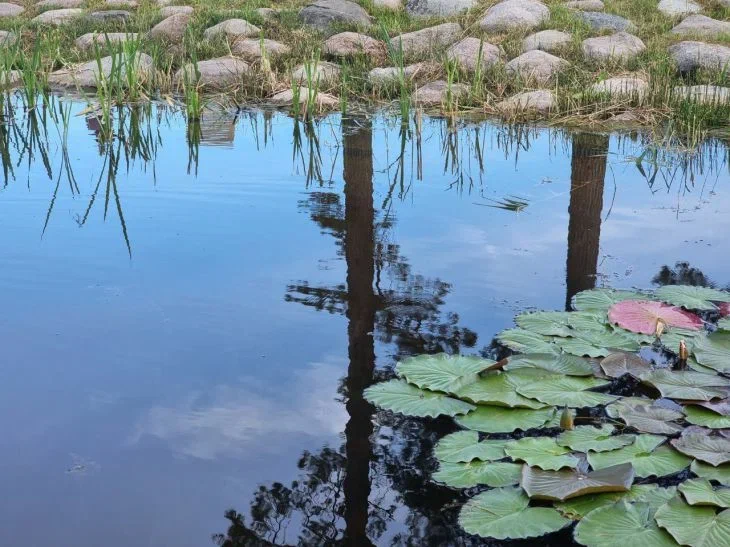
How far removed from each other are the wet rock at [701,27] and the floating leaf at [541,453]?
6.93 m

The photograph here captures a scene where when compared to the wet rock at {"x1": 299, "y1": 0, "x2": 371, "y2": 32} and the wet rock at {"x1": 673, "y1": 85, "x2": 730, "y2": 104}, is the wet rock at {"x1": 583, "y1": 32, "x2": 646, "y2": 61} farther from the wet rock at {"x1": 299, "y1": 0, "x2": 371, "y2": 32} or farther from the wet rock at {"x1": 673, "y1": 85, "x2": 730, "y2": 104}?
the wet rock at {"x1": 299, "y1": 0, "x2": 371, "y2": 32}

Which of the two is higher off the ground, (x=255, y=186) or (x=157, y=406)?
(x=255, y=186)

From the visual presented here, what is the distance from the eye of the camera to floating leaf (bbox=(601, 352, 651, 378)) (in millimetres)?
2453

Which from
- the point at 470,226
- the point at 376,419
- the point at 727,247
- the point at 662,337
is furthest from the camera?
the point at 470,226

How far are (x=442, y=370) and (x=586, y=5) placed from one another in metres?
7.79

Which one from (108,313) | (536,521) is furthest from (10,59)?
(536,521)

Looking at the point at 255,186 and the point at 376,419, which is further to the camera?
the point at 255,186

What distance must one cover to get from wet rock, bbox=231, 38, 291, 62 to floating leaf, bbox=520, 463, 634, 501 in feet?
21.0

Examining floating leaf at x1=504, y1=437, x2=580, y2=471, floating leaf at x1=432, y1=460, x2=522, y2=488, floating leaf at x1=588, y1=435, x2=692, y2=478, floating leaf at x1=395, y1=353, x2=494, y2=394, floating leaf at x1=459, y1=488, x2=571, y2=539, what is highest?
floating leaf at x1=395, y1=353, x2=494, y2=394

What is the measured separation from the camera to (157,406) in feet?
7.48

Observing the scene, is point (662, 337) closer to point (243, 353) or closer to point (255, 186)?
point (243, 353)

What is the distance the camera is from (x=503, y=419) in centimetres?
224

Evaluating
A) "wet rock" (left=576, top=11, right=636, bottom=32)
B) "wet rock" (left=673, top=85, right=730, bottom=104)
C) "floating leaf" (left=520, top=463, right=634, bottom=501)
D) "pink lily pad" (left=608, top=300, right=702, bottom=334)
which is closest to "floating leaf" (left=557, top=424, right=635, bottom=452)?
"floating leaf" (left=520, top=463, right=634, bottom=501)

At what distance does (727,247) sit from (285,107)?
4.04 metres
